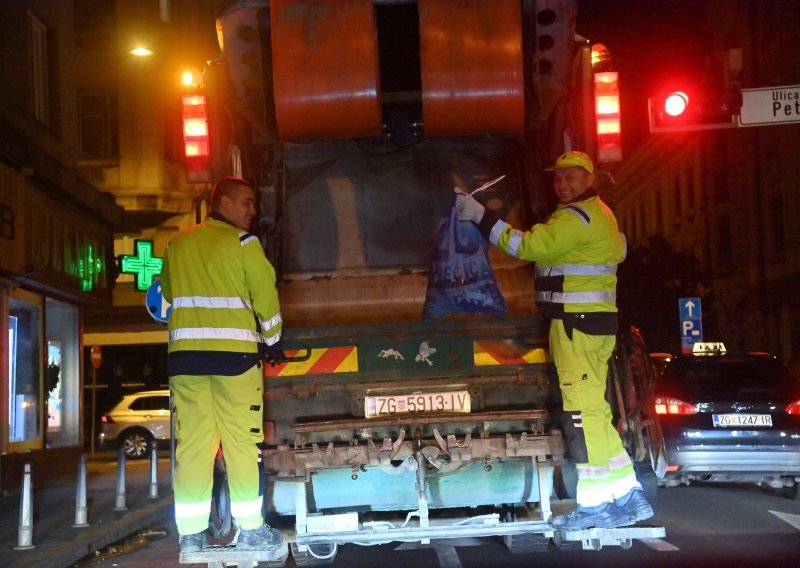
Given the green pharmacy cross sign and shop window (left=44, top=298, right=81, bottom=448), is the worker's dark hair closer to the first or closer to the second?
shop window (left=44, top=298, right=81, bottom=448)

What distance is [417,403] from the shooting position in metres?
6.26

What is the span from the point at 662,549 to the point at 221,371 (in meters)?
3.77

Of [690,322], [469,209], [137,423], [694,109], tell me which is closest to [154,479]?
[694,109]

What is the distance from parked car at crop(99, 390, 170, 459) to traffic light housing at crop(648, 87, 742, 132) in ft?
44.0

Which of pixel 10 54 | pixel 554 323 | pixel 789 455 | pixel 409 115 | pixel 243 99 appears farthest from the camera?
pixel 10 54

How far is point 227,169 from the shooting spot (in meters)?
7.40

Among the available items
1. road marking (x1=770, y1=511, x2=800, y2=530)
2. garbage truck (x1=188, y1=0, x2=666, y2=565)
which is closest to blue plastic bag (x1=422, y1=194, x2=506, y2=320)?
garbage truck (x1=188, y1=0, x2=666, y2=565)

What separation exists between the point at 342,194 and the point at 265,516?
222 cm

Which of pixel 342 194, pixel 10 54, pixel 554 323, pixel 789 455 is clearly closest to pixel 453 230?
pixel 554 323

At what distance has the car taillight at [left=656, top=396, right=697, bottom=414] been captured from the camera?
36.2ft

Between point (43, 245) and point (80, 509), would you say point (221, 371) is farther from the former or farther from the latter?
point (43, 245)

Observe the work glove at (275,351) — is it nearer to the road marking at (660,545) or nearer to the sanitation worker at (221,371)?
the sanitation worker at (221,371)

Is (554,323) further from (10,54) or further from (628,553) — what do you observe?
(10,54)

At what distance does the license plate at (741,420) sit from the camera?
35.3 ft
